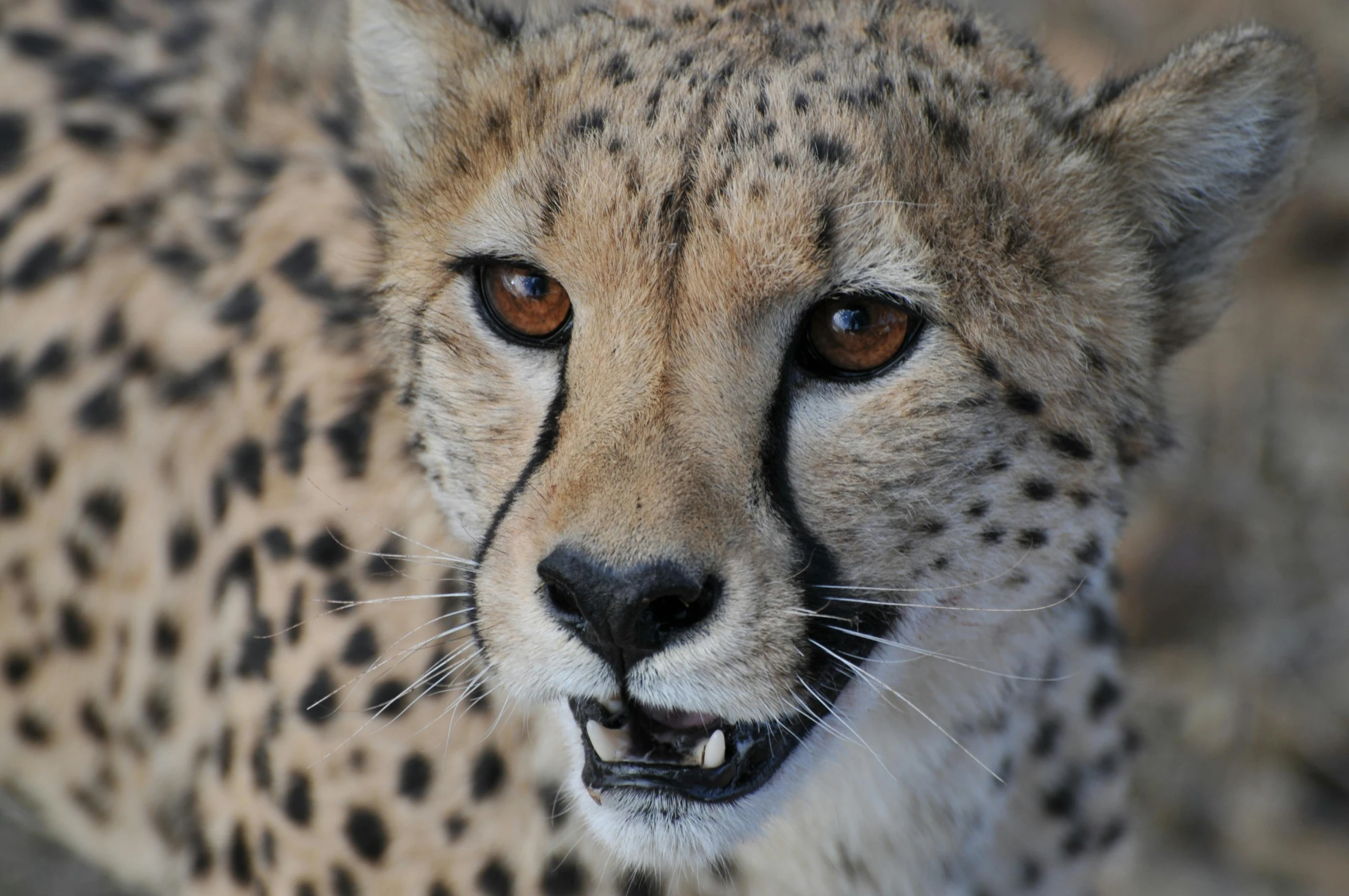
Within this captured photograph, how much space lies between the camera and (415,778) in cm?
187

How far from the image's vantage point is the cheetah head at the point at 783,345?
144 cm

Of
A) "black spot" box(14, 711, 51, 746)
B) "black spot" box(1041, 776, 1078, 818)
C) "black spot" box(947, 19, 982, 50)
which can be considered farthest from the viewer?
"black spot" box(14, 711, 51, 746)

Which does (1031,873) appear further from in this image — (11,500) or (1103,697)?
(11,500)

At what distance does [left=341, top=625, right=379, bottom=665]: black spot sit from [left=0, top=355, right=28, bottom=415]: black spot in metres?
0.80

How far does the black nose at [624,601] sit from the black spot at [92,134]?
1.41 m

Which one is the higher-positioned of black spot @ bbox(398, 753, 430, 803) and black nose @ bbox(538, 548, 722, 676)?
black nose @ bbox(538, 548, 722, 676)

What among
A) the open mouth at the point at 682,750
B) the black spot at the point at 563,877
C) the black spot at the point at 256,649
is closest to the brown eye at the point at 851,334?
the open mouth at the point at 682,750

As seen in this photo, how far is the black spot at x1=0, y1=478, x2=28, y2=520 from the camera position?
2361mm

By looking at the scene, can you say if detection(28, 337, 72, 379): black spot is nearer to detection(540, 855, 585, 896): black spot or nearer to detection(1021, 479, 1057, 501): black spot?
detection(540, 855, 585, 896): black spot

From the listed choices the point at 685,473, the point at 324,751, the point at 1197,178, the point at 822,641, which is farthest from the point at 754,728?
the point at 1197,178

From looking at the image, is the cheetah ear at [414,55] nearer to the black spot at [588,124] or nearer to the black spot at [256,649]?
the black spot at [588,124]

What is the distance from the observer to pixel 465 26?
1806 millimetres

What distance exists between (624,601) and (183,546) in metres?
1.17

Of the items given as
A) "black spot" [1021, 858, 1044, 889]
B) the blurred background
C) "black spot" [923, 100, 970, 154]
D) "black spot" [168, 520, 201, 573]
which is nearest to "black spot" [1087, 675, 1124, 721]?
"black spot" [1021, 858, 1044, 889]
